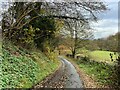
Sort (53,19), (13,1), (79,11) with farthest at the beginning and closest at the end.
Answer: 1. (53,19)
2. (79,11)
3. (13,1)

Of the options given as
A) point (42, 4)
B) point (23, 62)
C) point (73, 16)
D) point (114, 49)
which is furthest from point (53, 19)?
point (114, 49)

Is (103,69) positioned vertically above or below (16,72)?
below

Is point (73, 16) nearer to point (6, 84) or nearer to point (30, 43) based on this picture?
point (30, 43)

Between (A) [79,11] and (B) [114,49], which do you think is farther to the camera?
(A) [79,11]

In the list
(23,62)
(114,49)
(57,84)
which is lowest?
(57,84)

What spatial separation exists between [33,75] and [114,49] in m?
2.92

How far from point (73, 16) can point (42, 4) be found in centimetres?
143

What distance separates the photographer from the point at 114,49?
6297mm

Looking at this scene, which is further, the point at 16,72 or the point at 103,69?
the point at 103,69

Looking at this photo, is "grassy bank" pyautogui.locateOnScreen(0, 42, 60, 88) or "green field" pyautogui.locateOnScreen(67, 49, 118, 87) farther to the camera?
"green field" pyautogui.locateOnScreen(67, 49, 118, 87)

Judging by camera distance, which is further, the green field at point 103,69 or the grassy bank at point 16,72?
the green field at point 103,69

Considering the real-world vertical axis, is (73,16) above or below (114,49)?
above

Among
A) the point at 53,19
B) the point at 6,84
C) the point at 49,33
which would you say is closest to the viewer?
the point at 6,84

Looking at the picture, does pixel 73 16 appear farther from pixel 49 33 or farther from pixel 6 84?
pixel 6 84
